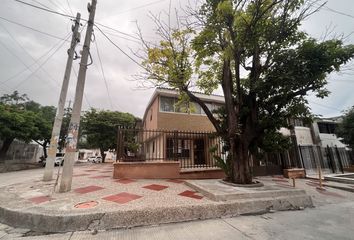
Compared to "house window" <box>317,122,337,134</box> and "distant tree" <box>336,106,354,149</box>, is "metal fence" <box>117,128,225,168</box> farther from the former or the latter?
"house window" <box>317,122,337,134</box>

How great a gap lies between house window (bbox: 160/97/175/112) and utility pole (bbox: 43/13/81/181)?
562cm

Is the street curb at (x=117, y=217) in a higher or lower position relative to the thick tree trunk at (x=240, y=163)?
lower

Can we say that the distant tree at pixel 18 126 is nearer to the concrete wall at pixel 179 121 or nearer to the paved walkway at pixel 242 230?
the concrete wall at pixel 179 121

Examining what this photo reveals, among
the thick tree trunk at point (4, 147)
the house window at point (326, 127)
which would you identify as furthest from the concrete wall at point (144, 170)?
the house window at point (326, 127)

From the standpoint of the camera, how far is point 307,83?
5.43 m

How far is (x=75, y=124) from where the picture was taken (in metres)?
5.00

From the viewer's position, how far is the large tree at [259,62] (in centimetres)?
524

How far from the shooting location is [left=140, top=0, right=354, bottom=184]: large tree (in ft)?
17.2

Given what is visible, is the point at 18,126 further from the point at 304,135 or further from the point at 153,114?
the point at 304,135

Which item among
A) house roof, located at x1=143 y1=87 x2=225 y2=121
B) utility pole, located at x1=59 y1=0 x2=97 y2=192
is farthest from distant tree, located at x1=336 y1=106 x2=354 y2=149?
utility pole, located at x1=59 y1=0 x2=97 y2=192

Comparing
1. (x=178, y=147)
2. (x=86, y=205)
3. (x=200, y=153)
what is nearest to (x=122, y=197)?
(x=86, y=205)

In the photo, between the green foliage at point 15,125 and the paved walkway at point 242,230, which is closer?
the paved walkway at point 242,230

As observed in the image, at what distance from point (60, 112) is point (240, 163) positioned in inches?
304

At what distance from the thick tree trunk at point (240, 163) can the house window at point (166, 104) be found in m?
6.33
